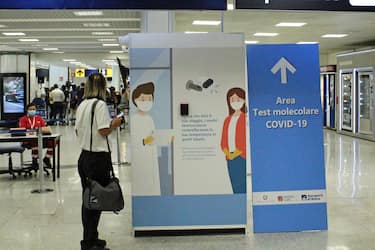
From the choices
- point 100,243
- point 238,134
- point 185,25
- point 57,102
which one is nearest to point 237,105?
point 238,134

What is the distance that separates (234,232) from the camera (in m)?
4.80

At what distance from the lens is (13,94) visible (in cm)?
1958

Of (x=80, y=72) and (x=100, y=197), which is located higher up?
(x=80, y=72)

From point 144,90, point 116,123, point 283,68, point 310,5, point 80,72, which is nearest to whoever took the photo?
point 310,5

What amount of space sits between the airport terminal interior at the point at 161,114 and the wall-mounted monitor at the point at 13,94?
39 mm

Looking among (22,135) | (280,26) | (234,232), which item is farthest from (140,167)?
(280,26)

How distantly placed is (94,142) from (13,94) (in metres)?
16.7

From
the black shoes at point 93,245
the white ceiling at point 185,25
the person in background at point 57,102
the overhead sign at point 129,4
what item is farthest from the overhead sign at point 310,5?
the person in background at point 57,102

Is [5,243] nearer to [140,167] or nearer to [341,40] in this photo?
A: [140,167]

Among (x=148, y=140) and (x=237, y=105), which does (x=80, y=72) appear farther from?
(x=237, y=105)

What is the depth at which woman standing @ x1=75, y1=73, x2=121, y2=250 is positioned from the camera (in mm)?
4129

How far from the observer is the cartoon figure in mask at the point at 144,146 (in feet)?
15.2

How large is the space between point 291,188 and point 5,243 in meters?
2.84

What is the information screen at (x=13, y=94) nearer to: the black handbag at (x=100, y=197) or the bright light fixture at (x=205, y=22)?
the bright light fixture at (x=205, y=22)
